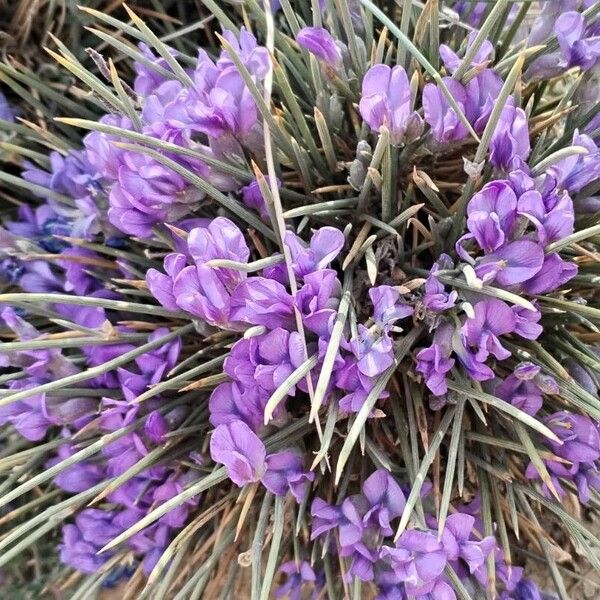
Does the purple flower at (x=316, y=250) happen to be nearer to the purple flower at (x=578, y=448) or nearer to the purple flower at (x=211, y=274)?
the purple flower at (x=211, y=274)

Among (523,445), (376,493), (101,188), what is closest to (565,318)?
(523,445)

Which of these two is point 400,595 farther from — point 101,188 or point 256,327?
point 101,188

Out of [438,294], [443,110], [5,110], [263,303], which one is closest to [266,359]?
[263,303]

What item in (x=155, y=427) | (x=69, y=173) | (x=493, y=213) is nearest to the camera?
(x=493, y=213)

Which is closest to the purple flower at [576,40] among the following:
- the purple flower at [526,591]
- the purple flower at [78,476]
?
the purple flower at [526,591]

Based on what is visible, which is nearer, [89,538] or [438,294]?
[438,294]

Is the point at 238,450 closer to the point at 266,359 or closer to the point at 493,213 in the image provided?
the point at 266,359
